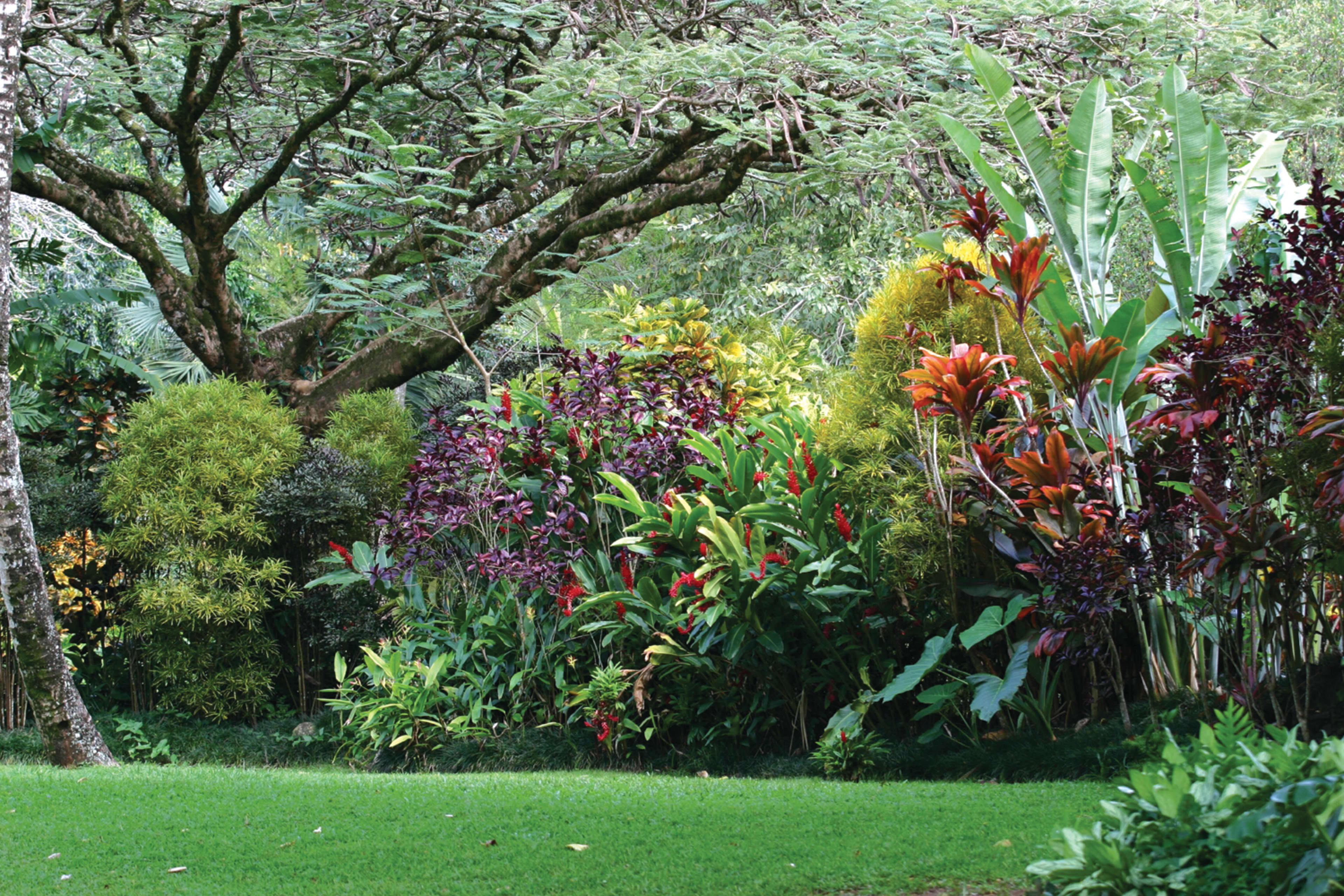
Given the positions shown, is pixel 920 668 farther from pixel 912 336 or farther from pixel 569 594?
pixel 569 594

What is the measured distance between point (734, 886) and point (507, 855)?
776 mm

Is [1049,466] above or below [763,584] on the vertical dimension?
above

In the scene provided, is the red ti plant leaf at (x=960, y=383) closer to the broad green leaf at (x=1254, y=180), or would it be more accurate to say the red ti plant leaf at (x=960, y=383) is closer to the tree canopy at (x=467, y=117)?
the broad green leaf at (x=1254, y=180)

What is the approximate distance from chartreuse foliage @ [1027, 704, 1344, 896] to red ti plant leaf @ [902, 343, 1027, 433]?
211 centimetres

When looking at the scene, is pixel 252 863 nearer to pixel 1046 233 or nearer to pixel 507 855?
pixel 507 855

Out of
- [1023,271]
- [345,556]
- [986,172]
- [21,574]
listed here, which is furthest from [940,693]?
[21,574]

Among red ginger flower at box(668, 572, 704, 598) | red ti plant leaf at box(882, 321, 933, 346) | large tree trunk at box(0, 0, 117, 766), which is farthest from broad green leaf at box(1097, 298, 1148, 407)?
large tree trunk at box(0, 0, 117, 766)

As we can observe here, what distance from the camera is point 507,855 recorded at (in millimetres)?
3244

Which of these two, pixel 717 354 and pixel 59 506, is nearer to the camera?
pixel 717 354

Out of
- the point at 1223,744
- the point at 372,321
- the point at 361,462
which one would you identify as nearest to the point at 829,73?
the point at 372,321

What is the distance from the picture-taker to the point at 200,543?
745cm

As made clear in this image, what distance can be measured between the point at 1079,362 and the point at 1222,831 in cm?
244

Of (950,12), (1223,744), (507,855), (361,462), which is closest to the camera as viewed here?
(1223,744)

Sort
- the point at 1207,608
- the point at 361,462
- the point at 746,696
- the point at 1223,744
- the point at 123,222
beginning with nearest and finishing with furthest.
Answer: the point at 1223,744 → the point at 1207,608 → the point at 746,696 → the point at 361,462 → the point at 123,222
